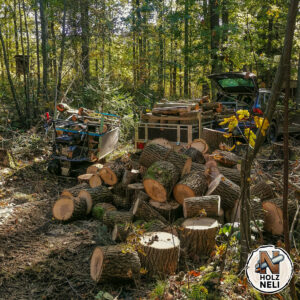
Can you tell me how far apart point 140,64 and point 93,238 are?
49.2ft

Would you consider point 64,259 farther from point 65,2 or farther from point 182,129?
point 65,2

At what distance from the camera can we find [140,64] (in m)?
18.3

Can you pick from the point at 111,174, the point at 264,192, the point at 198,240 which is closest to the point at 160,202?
the point at 198,240

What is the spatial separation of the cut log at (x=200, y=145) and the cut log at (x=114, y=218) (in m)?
3.04

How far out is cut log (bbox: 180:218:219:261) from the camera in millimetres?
4258

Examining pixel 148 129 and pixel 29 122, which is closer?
pixel 148 129

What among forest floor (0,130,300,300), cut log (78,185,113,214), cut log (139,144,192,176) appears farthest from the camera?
cut log (139,144,192,176)

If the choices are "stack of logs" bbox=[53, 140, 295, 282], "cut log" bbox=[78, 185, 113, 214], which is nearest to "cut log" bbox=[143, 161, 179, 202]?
"stack of logs" bbox=[53, 140, 295, 282]

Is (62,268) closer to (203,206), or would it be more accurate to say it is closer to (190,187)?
(203,206)

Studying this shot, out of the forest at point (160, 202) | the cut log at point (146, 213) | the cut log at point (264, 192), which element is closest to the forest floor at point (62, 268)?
the forest at point (160, 202)

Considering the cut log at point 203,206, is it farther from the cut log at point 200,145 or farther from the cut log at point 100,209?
the cut log at point 200,145

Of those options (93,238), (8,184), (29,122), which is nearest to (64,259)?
(93,238)

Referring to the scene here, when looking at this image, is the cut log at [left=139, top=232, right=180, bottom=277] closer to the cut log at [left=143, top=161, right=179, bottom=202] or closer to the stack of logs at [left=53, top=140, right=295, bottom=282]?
the stack of logs at [left=53, top=140, right=295, bottom=282]

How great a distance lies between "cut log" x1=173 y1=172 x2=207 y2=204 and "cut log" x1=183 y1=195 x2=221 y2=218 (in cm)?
40
